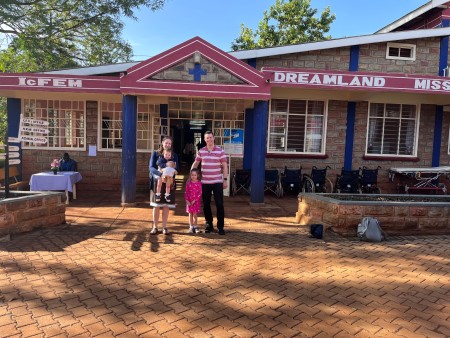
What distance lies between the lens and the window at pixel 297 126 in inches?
433

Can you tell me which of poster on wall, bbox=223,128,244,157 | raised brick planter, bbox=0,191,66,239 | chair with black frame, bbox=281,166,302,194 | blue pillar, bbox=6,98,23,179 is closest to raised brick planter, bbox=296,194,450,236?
chair with black frame, bbox=281,166,302,194

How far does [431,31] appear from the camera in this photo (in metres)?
10.7

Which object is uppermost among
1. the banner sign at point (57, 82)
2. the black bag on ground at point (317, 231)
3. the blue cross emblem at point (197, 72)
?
the blue cross emblem at point (197, 72)

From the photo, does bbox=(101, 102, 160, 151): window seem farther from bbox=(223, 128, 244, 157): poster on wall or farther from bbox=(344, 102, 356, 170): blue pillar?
bbox=(344, 102, 356, 170): blue pillar

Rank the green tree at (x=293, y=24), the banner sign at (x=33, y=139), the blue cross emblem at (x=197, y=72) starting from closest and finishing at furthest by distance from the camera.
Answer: the banner sign at (x=33, y=139) < the blue cross emblem at (x=197, y=72) < the green tree at (x=293, y=24)

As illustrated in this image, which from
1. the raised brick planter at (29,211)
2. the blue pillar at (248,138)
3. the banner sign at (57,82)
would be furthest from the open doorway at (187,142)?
the raised brick planter at (29,211)

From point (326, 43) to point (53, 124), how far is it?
8.21 metres

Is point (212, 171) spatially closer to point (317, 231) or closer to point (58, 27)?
point (317, 231)

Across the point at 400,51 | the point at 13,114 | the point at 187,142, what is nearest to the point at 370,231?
the point at 400,51

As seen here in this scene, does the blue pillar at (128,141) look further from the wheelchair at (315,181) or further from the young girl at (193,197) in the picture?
the wheelchair at (315,181)

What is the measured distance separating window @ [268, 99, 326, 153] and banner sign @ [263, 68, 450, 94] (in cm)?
212

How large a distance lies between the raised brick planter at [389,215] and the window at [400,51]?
6.33 m

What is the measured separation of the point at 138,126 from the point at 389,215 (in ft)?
23.7

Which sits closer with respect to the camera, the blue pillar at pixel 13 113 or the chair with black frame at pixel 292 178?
the chair with black frame at pixel 292 178
